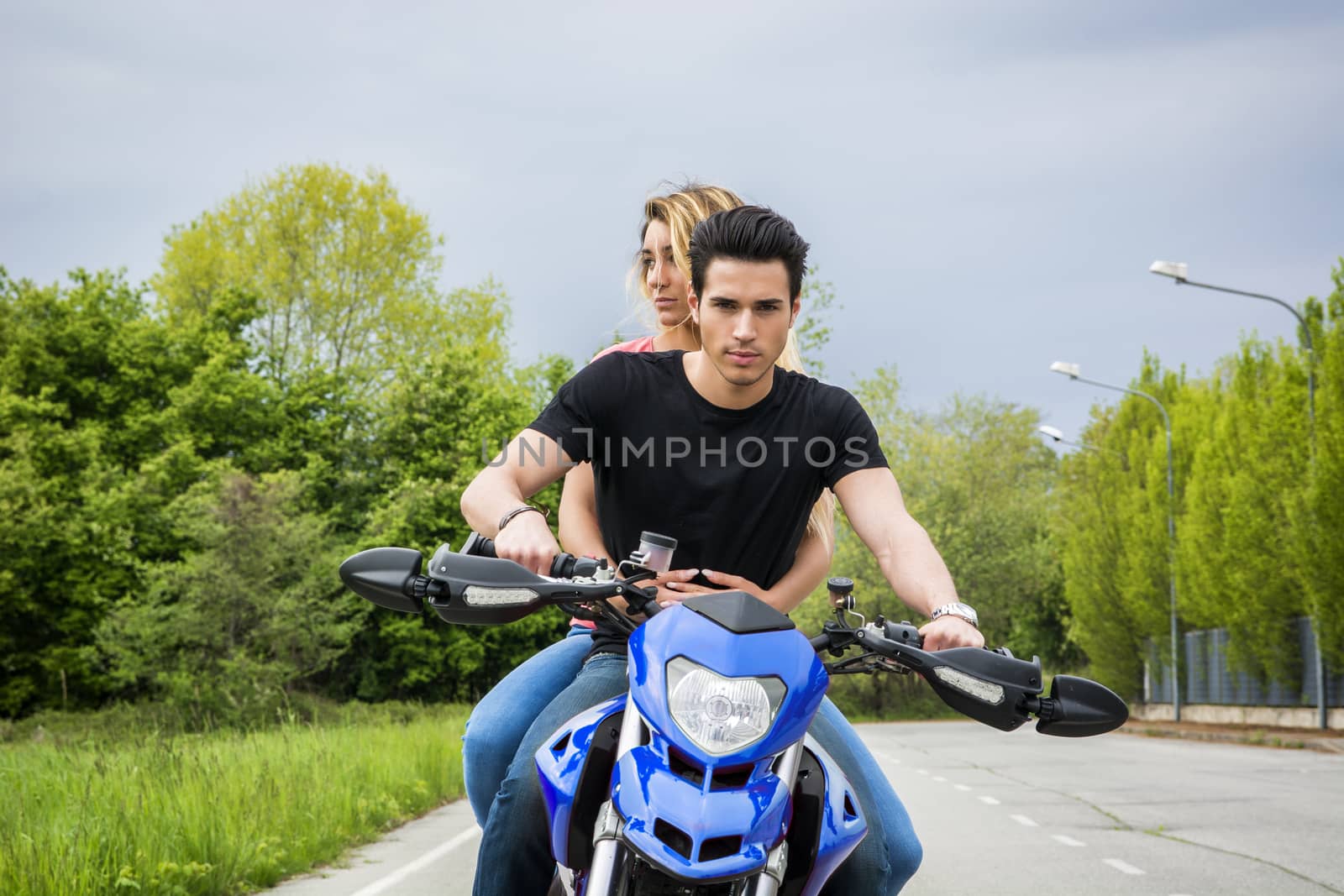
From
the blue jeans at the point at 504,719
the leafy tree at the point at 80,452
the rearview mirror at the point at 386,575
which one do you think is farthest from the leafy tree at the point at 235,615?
the rearview mirror at the point at 386,575

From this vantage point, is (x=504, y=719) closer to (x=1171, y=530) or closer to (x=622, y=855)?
(x=622, y=855)

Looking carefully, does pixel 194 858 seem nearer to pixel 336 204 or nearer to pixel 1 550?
pixel 1 550

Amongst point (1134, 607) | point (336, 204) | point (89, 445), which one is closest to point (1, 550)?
point (89, 445)

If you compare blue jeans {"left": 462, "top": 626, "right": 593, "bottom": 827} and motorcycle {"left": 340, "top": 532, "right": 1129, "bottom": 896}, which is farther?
blue jeans {"left": 462, "top": 626, "right": 593, "bottom": 827}

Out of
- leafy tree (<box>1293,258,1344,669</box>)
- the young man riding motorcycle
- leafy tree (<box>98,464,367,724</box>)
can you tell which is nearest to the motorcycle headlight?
the young man riding motorcycle

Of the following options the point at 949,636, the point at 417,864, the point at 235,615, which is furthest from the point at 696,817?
the point at 235,615

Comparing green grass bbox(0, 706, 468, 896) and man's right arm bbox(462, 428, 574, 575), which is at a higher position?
man's right arm bbox(462, 428, 574, 575)

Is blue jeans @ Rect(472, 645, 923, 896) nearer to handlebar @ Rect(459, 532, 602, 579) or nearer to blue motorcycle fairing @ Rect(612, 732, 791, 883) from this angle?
handlebar @ Rect(459, 532, 602, 579)

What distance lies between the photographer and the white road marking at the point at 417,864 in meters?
7.99

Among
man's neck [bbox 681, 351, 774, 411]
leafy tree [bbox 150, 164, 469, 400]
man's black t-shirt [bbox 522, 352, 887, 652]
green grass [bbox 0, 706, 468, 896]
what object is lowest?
green grass [bbox 0, 706, 468, 896]

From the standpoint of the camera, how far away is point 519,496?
3141 mm

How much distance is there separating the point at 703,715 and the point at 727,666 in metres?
0.09

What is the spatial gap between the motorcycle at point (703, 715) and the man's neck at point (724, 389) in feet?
2.66

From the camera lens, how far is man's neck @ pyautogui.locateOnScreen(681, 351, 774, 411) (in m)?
3.36
